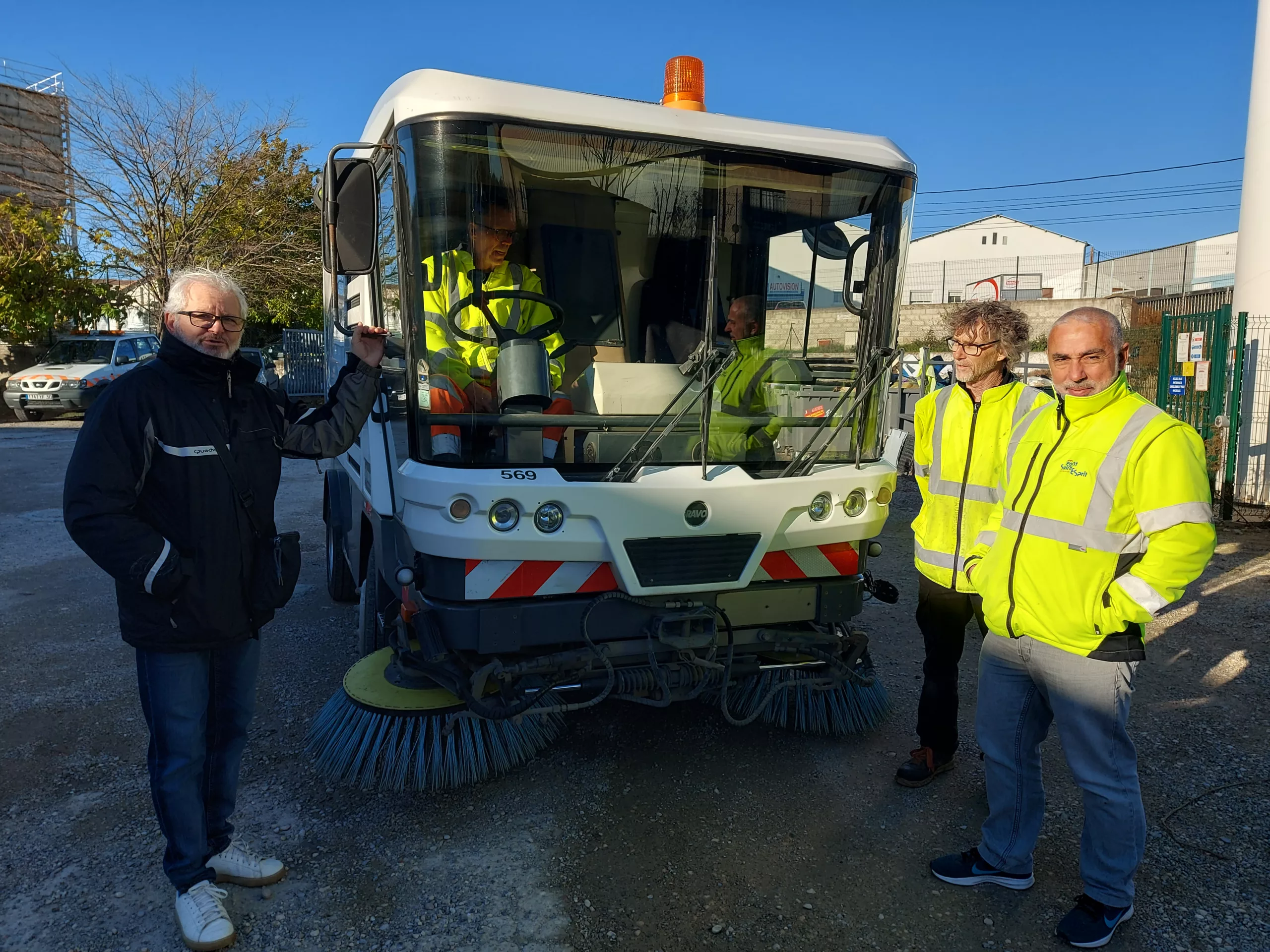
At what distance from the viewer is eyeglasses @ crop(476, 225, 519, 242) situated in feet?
10.0

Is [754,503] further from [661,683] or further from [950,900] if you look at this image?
[950,900]

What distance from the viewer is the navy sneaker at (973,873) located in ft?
9.10

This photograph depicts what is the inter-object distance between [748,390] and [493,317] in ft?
3.30

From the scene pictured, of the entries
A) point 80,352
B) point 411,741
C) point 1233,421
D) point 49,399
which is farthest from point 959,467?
point 80,352

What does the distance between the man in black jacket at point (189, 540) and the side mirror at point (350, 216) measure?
584 mm

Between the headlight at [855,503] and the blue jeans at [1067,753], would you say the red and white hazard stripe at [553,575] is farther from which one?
the blue jeans at [1067,753]

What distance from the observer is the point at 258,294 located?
63.6 ft

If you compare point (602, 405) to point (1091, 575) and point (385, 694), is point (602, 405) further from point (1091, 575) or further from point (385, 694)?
point (1091, 575)

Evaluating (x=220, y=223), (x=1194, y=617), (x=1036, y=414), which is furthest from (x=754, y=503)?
(x=220, y=223)

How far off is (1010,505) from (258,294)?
1956 cm

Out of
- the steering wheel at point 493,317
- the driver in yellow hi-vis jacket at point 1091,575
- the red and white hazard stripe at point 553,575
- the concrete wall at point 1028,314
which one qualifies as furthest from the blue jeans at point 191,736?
the concrete wall at point 1028,314

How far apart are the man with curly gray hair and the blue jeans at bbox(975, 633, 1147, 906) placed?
0.36 m

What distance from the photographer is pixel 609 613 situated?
3.15 meters

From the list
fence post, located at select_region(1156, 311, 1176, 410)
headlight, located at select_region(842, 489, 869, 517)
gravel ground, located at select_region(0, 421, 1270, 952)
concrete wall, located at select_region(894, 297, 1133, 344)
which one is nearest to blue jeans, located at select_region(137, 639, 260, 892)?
gravel ground, located at select_region(0, 421, 1270, 952)
